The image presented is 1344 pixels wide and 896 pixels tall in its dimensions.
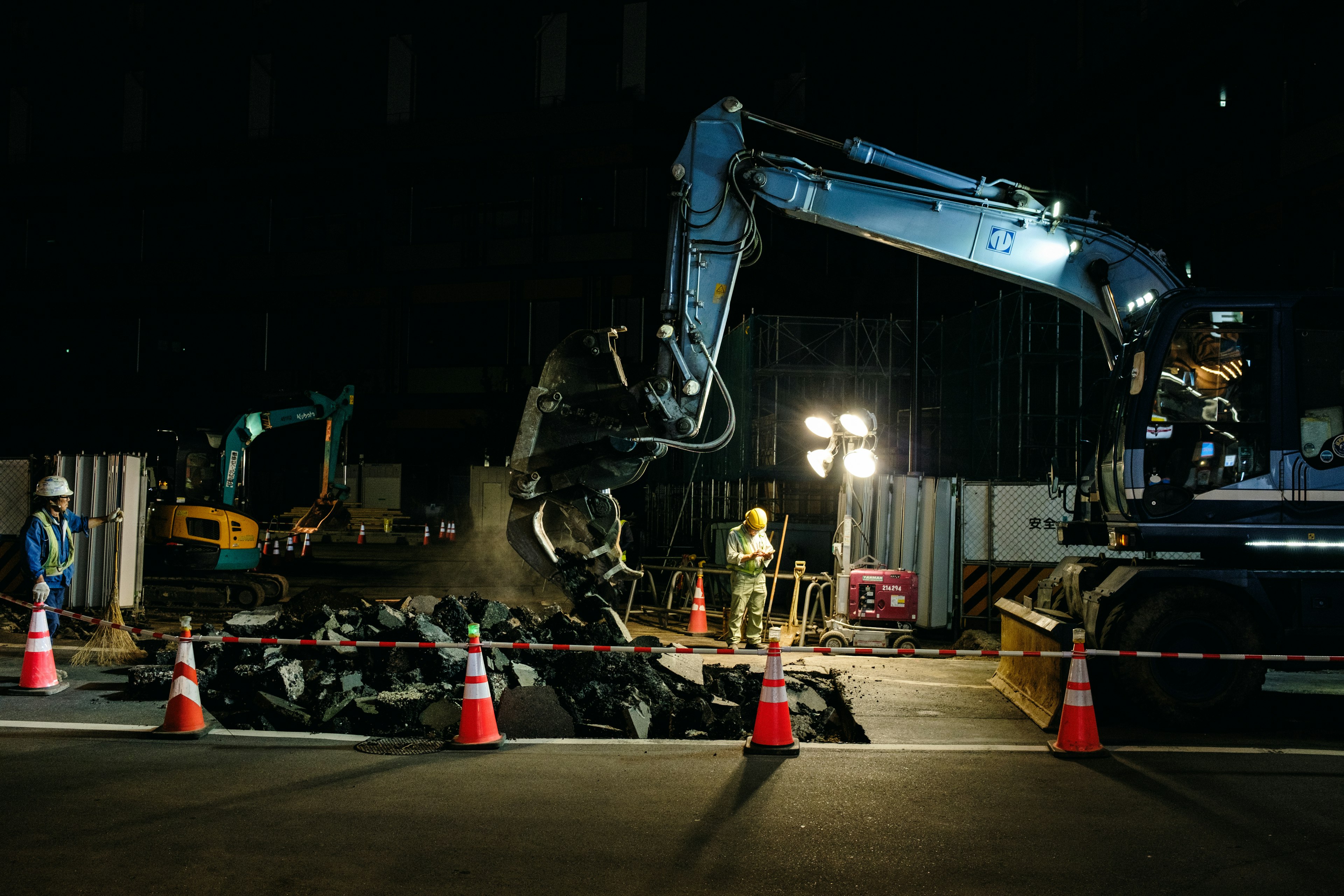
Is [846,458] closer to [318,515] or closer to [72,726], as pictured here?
[72,726]

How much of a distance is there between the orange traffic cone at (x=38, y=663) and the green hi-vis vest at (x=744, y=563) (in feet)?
23.6

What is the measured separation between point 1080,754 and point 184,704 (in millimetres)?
6611

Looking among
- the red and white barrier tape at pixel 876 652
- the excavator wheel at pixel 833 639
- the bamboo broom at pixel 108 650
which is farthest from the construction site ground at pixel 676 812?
the excavator wheel at pixel 833 639

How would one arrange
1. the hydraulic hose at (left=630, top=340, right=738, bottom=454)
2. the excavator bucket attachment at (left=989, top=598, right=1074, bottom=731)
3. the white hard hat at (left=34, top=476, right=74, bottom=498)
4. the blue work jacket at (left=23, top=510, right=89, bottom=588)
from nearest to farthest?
the excavator bucket attachment at (left=989, top=598, right=1074, bottom=731) < the hydraulic hose at (left=630, top=340, right=738, bottom=454) < the blue work jacket at (left=23, top=510, right=89, bottom=588) < the white hard hat at (left=34, top=476, right=74, bottom=498)

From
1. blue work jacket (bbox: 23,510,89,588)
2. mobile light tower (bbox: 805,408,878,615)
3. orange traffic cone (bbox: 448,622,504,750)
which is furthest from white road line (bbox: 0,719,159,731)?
mobile light tower (bbox: 805,408,878,615)

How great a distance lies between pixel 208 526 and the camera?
15664 millimetres

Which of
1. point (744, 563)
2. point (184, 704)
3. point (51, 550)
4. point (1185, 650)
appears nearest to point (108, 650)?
point (51, 550)

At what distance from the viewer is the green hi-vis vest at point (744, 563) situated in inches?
479

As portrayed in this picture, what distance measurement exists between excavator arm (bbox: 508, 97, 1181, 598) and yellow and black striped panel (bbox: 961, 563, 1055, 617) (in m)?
5.20

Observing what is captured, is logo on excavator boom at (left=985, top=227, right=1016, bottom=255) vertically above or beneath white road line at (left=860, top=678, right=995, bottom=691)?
above

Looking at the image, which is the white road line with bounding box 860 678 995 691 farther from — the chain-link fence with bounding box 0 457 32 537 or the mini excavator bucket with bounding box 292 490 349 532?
the chain-link fence with bounding box 0 457 32 537

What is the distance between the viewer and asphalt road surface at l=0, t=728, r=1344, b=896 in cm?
461

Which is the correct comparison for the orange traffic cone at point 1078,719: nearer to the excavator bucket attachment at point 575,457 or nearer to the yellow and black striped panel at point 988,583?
the excavator bucket attachment at point 575,457

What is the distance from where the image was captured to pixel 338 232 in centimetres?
4256
